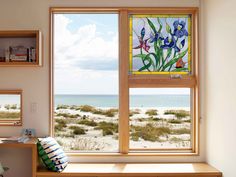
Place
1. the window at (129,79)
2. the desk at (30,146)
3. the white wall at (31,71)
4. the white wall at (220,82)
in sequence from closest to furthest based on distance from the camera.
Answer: the white wall at (220,82) < the desk at (30,146) < the white wall at (31,71) < the window at (129,79)

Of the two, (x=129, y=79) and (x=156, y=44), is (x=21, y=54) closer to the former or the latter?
(x=129, y=79)

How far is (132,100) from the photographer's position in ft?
12.9

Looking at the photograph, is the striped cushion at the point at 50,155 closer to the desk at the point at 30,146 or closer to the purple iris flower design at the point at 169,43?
the desk at the point at 30,146

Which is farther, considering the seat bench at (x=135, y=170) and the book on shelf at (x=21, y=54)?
the book on shelf at (x=21, y=54)

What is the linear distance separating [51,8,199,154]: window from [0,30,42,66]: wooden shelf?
26 cm

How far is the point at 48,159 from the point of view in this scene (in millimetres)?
3463

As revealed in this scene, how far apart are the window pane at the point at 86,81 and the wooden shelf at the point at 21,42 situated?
283 mm

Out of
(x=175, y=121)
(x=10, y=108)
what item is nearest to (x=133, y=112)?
(x=175, y=121)

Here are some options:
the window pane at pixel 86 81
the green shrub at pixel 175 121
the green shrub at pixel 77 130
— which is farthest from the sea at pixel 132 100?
the green shrub at pixel 77 130

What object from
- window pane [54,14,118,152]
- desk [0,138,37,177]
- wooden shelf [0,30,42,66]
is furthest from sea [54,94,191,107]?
desk [0,138,37,177]

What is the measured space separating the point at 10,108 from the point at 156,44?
1.87 m

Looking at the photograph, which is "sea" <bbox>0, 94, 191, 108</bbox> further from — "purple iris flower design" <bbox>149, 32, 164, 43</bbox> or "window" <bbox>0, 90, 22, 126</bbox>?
"purple iris flower design" <bbox>149, 32, 164, 43</bbox>

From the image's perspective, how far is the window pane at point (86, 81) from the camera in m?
3.93

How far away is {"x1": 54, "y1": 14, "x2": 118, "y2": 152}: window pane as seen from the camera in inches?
155
